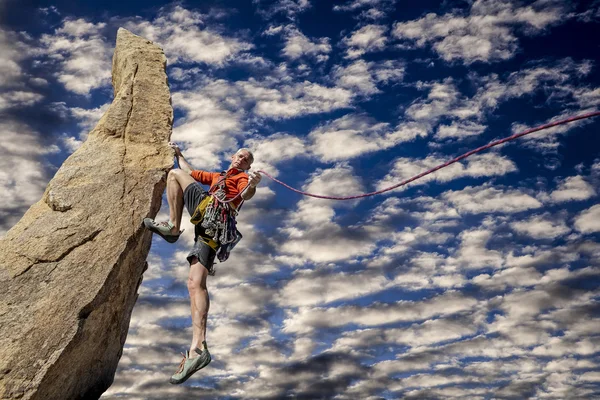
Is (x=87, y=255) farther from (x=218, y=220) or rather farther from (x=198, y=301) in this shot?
(x=218, y=220)

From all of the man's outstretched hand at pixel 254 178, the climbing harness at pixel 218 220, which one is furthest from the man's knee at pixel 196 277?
the man's outstretched hand at pixel 254 178

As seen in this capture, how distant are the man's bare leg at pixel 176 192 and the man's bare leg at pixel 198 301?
0.55 m

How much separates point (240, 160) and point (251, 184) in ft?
1.52

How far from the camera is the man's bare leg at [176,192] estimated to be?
790 centimetres

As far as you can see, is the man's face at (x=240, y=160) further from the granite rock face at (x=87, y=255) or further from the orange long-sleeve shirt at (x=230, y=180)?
the granite rock face at (x=87, y=255)

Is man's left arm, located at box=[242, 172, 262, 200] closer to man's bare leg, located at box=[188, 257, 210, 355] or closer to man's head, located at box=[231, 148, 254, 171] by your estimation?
man's head, located at box=[231, 148, 254, 171]

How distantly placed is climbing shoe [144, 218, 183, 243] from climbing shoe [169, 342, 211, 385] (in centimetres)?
145

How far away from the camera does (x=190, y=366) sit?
728 centimetres

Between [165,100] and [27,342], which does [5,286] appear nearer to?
[27,342]

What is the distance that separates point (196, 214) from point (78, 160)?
1.86 metres

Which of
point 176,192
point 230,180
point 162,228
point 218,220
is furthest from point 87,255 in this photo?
point 230,180

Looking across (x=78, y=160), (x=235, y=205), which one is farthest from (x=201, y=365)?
(x=78, y=160)

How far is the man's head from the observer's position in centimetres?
839

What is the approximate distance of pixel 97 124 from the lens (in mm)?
8844
